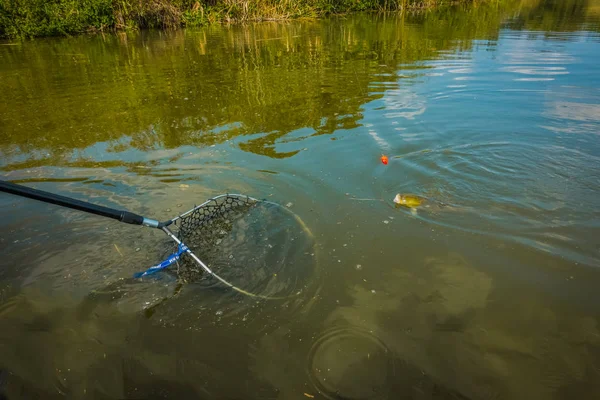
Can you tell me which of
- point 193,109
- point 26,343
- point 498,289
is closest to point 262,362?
point 26,343

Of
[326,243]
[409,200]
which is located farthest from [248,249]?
[409,200]

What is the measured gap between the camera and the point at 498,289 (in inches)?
125

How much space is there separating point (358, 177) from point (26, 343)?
156 inches

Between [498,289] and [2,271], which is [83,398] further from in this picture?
[498,289]

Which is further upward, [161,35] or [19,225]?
[161,35]

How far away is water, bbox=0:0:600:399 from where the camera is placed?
257 cm

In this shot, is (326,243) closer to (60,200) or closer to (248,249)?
(248,249)

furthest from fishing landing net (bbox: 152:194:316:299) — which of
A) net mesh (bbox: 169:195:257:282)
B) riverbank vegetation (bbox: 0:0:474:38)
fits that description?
riverbank vegetation (bbox: 0:0:474:38)

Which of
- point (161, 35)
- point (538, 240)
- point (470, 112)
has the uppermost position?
point (161, 35)

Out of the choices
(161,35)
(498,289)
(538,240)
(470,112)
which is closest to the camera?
(498,289)

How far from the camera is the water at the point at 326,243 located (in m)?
2.57

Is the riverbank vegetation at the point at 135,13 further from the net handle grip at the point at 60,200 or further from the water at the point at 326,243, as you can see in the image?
the net handle grip at the point at 60,200

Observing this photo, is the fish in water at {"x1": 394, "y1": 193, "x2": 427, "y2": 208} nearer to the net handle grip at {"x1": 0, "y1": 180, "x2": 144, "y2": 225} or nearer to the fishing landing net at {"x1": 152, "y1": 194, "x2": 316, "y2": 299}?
the fishing landing net at {"x1": 152, "y1": 194, "x2": 316, "y2": 299}

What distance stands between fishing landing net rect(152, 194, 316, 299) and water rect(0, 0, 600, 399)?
0.07 m
